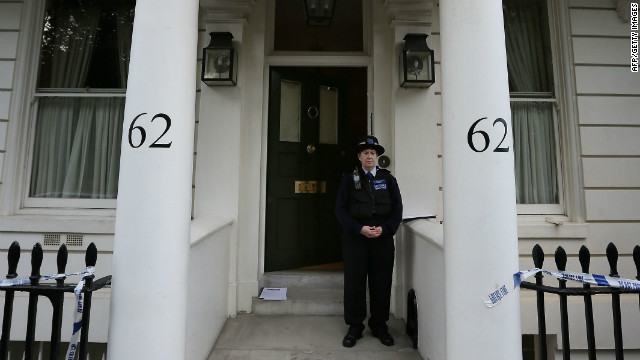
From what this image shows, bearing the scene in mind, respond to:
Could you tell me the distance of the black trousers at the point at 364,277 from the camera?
11.0ft

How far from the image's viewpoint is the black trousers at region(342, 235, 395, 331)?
132 inches

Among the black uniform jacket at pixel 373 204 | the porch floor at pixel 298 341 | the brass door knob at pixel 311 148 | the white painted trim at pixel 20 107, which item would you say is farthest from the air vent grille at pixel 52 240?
the black uniform jacket at pixel 373 204

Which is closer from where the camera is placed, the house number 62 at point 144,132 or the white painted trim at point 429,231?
the house number 62 at point 144,132

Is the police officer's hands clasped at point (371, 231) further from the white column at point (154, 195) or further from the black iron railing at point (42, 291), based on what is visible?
the black iron railing at point (42, 291)

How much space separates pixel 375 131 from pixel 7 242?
4.50 m

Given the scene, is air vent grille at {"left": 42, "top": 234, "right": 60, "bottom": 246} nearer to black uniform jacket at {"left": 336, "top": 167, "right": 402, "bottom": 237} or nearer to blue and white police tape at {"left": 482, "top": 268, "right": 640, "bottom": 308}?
black uniform jacket at {"left": 336, "top": 167, "right": 402, "bottom": 237}

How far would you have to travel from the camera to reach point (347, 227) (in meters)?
3.32

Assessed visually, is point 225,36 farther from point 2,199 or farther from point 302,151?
point 2,199

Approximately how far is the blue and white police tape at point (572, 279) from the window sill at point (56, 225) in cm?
392

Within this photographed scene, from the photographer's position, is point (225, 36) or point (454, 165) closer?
point (454, 165)

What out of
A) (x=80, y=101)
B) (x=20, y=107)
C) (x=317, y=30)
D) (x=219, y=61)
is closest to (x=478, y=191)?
(x=219, y=61)

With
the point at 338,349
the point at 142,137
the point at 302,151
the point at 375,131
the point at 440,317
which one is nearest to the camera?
the point at 142,137

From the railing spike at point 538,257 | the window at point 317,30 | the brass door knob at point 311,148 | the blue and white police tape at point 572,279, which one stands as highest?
the window at point 317,30

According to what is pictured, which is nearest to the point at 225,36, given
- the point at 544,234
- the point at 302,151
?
the point at 302,151
